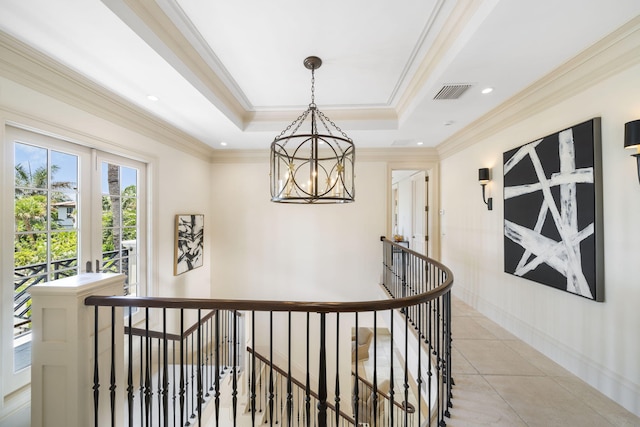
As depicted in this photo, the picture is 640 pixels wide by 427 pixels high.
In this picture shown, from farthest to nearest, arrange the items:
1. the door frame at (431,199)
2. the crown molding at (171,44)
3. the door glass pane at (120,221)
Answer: the door frame at (431,199)
the door glass pane at (120,221)
the crown molding at (171,44)

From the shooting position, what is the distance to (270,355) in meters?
1.22

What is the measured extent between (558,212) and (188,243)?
15.4 feet

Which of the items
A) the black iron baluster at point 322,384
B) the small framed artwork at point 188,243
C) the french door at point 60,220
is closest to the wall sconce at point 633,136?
the black iron baluster at point 322,384

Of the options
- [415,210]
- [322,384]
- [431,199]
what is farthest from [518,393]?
[415,210]

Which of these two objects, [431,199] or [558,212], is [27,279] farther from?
[431,199]

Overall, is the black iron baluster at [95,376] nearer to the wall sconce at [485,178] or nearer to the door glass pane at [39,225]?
the door glass pane at [39,225]

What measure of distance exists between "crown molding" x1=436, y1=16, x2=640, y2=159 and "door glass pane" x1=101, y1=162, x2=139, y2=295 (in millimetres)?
4482

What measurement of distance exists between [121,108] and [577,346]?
4928 millimetres

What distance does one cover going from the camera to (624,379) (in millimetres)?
1825

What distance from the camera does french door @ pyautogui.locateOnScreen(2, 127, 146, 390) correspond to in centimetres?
201

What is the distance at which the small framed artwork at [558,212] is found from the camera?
196cm

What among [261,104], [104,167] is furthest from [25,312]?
[261,104]

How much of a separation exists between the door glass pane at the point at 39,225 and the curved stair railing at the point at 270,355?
74 cm

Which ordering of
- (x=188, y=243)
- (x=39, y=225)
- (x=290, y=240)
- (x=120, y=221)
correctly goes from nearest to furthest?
(x=39, y=225), (x=120, y=221), (x=188, y=243), (x=290, y=240)
